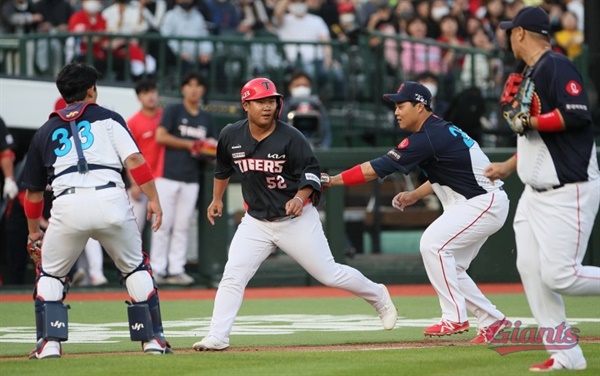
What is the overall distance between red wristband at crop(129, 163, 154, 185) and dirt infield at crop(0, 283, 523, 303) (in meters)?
6.01

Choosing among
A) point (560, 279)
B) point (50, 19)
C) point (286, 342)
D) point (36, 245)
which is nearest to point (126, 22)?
point (50, 19)

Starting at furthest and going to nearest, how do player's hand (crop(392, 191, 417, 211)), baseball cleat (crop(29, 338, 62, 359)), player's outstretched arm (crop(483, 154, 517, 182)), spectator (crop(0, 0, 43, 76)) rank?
spectator (crop(0, 0, 43, 76))
player's hand (crop(392, 191, 417, 211))
baseball cleat (crop(29, 338, 62, 359))
player's outstretched arm (crop(483, 154, 517, 182))

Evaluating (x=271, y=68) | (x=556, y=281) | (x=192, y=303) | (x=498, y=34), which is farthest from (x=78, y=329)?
(x=498, y=34)

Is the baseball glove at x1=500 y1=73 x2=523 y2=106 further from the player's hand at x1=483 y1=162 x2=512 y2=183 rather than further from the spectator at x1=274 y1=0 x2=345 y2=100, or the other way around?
the spectator at x1=274 y1=0 x2=345 y2=100

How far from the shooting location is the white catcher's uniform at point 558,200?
273 inches

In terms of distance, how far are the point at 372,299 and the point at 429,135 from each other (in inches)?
53.0

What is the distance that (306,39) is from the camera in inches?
754

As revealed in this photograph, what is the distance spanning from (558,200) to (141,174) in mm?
2828

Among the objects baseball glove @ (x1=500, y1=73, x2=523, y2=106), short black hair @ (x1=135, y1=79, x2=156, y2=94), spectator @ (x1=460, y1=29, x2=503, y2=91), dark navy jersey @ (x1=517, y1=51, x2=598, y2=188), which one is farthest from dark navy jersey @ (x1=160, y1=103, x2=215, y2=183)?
dark navy jersey @ (x1=517, y1=51, x2=598, y2=188)

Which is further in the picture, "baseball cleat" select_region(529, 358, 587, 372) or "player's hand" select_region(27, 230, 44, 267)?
"player's hand" select_region(27, 230, 44, 267)

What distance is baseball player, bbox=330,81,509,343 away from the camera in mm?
9055

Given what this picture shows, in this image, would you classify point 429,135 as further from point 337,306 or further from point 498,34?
point 498,34

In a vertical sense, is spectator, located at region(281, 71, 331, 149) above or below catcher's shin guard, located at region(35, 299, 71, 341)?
above

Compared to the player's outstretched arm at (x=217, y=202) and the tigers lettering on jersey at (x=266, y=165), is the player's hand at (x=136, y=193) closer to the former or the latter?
the player's outstretched arm at (x=217, y=202)
